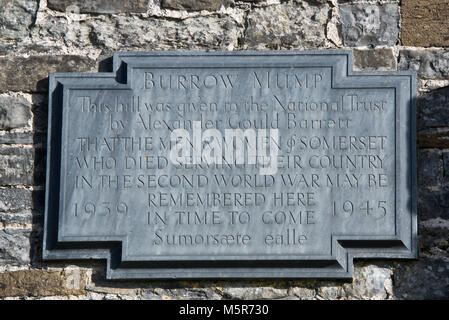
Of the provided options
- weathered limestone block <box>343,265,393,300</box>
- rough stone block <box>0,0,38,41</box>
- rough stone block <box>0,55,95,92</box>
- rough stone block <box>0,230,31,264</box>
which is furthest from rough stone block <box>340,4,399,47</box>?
rough stone block <box>0,230,31,264</box>

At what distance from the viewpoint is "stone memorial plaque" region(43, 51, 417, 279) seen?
3.35 meters

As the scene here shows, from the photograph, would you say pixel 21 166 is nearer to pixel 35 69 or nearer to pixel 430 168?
pixel 35 69

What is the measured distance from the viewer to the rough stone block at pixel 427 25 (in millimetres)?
3531

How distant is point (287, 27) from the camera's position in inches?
141

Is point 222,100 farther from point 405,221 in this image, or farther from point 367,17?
point 405,221

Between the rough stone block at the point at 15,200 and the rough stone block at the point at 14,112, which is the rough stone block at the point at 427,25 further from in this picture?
the rough stone block at the point at 15,200

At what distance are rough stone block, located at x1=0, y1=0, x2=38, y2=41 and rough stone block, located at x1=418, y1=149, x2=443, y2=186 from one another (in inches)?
94.8

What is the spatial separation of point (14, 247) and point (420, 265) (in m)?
2.27

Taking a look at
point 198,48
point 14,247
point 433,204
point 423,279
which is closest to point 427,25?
point 433,204

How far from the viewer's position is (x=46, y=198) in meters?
3.44

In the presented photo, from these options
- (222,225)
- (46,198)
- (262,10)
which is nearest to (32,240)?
(46,198)

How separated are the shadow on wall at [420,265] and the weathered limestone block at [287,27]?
718 millimetres

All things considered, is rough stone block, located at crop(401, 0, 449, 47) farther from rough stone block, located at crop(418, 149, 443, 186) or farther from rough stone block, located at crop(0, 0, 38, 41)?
rough stone block, located at crop(0, 0, 38, 41)

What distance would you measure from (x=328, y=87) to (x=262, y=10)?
61 cm
